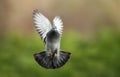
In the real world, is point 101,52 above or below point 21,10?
below

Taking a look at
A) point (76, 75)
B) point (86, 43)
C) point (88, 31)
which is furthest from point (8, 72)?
point (88, 31)

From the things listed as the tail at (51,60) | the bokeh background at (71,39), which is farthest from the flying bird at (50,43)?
the bokeh background at (71,39)

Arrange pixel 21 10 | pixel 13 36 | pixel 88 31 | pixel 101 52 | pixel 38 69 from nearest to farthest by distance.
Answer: pixel 38 69 → pixel 101 52 → pixel 13 36 → pixel 88 31 → pixel 21 10

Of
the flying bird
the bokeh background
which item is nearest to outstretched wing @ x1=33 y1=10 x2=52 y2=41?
the flying bird

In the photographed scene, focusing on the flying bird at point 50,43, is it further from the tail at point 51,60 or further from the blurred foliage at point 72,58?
the blurred foliage at point 72,58

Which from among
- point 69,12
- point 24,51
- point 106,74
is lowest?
point 106,74

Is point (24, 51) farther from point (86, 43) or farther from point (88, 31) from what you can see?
point (88, 31)
